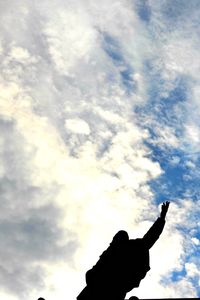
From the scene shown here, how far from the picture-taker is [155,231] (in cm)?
1213

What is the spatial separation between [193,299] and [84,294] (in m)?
5.68

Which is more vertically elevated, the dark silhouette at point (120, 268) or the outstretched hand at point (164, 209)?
the outstretched hand at point (164, 209)

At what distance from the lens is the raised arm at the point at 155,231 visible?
463 inches

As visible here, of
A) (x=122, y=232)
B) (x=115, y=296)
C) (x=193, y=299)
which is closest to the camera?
(x=193, y=299)

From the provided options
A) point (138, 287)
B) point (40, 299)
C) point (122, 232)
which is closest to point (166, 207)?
point (122, 232)

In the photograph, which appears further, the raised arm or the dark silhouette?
the raised arm

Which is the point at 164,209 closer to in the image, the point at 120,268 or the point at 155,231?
the point at 155,231

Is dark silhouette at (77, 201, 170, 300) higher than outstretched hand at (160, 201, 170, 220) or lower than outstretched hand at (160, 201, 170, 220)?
lower

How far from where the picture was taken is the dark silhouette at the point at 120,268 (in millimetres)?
11047

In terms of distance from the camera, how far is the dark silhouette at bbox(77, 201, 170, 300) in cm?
1105

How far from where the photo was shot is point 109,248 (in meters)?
11.9

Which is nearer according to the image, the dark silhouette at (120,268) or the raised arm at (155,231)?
the dark silhouette at (120,268)

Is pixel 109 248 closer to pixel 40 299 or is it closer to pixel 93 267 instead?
pixel 93 267

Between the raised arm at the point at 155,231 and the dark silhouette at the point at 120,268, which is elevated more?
the raised arm at the point at 155,231
